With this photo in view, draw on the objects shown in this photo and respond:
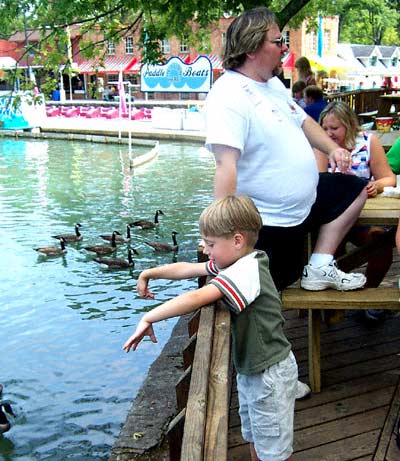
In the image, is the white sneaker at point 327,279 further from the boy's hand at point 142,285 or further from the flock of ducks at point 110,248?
the flock of ducks at point 110,248

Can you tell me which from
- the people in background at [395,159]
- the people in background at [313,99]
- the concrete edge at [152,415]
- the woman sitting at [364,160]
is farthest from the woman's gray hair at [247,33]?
the people in background at [313,99]

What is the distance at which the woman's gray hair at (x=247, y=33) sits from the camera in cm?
301

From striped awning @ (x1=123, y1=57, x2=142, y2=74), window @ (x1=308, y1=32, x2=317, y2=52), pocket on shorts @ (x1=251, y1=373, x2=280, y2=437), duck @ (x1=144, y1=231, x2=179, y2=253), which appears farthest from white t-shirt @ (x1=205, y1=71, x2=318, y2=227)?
window @ (x1=308, y1=32, x2=317, y2=52)

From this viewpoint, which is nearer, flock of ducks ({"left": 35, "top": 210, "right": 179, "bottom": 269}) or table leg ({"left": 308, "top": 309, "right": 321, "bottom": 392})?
table leg ({"left": 308, "top": 309, "right": 321, "bottom": 392})

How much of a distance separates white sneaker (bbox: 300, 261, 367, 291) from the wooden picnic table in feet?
0.09

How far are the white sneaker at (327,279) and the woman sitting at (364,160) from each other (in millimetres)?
863

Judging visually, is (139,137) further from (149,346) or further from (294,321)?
(294,321)

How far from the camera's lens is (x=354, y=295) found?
3537mm

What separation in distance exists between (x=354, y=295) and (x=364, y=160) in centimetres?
Result: 133

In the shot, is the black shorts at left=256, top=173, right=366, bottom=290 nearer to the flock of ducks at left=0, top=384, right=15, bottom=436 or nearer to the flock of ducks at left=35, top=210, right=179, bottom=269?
the flock of ducks at left=0, top=384, right=15, bottom=436

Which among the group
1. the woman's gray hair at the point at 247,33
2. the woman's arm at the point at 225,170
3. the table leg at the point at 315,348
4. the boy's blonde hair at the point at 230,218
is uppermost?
the woman's gray hair at the point at 247,33

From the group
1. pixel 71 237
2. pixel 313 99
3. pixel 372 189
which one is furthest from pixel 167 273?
pixel 71 237

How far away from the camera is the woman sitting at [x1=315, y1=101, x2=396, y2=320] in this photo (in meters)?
4.32

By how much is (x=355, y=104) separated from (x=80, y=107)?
94.7 feet
